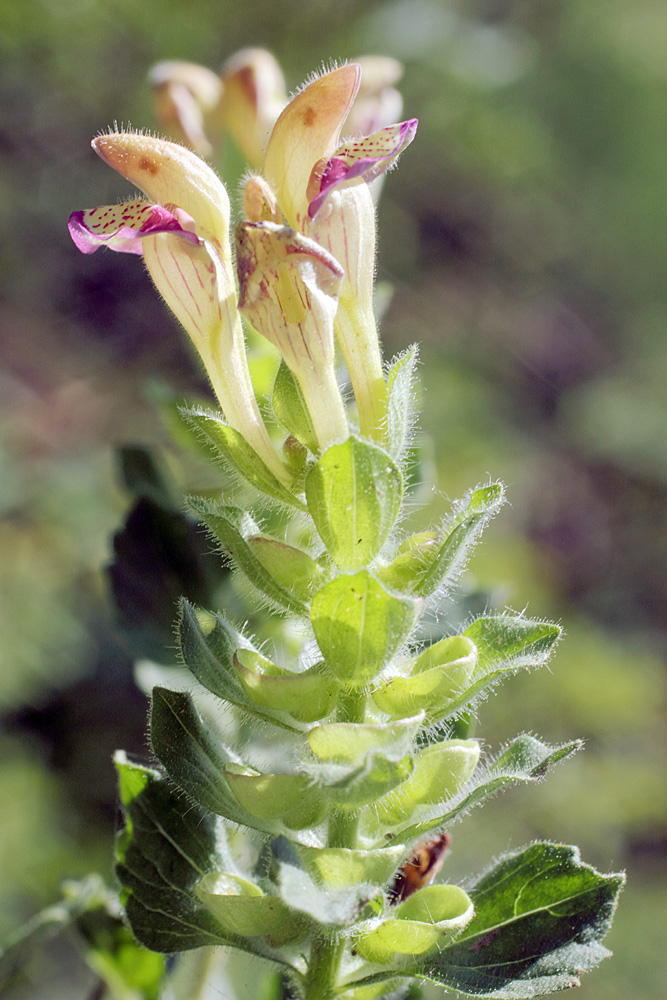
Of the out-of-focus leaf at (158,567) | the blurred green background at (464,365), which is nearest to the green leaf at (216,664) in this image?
the out-of-focus leaf at (158,567)

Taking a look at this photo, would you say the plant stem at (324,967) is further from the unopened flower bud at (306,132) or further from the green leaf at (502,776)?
the unopened flower bud at (306,132)

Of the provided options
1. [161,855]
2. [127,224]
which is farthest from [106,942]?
[127,224]

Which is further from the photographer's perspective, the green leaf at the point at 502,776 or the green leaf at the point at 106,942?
the green leaf at the point at 106,942

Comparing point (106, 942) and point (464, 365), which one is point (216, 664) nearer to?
point (106, 942)

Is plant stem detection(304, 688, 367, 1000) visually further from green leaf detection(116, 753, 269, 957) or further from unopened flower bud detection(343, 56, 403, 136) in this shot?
unopened flower bud detection(343, 56, 403, 136)

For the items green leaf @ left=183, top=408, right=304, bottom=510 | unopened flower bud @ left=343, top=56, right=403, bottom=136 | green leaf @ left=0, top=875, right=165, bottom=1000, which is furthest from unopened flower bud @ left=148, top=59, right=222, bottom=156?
green leaf @ left=0, top=875, right=165, bottom=1000

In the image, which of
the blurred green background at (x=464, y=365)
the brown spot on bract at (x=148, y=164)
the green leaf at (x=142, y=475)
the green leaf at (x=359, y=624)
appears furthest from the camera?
the blurred green background at (x=464, y=365)

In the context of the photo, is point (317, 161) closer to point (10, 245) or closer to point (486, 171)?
point (10, 245)
